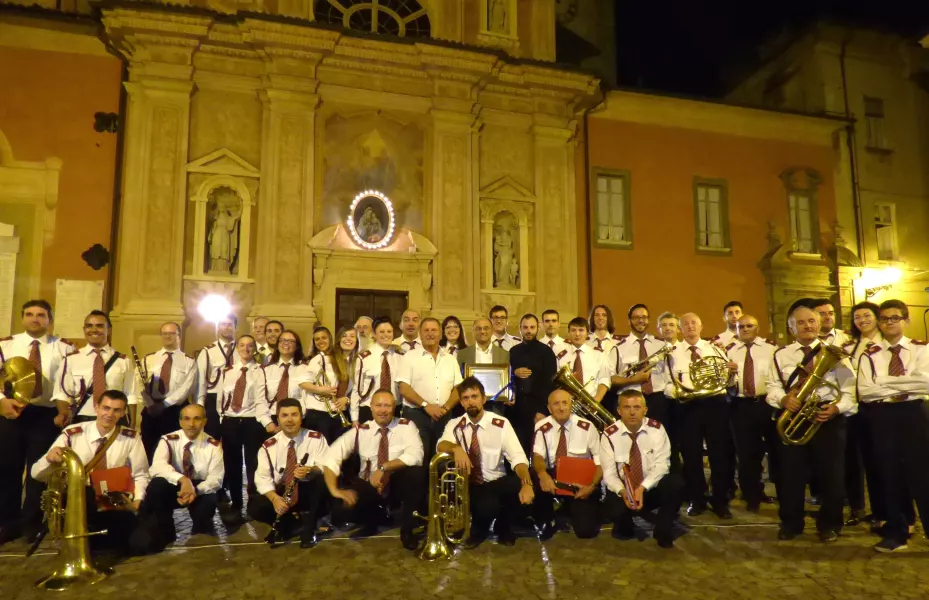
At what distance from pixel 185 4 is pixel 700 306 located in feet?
39.8

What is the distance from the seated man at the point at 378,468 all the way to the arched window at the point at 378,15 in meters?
10.2

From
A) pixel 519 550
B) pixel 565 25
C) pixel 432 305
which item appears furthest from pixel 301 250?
pixel 565 25

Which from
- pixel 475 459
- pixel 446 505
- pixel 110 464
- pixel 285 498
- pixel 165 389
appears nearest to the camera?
pixel 446 505

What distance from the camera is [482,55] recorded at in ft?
43.9

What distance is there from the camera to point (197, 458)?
19.0ft

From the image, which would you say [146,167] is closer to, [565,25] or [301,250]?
[301,250]

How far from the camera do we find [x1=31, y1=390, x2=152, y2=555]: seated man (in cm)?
508

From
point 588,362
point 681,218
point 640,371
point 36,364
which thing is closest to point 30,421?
point 36,364

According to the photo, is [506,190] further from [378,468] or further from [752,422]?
[378,468]

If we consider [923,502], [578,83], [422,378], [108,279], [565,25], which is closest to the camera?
[923,502]

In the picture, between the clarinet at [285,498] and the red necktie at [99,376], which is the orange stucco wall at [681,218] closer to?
the clarinet at [285,498]

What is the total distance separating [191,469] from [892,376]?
5.81 m

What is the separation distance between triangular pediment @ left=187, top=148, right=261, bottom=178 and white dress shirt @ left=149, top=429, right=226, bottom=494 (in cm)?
781

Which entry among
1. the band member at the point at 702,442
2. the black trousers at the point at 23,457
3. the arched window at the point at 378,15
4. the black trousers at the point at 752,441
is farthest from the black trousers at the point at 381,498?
the arched window at the point at 378,15
